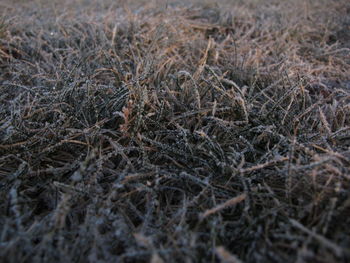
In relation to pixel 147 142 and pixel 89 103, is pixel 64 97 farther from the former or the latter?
pixel 147 142

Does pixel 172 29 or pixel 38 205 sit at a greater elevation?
pixel 172 29

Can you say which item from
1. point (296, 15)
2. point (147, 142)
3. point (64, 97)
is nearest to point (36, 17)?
Answer: point (64, 97)

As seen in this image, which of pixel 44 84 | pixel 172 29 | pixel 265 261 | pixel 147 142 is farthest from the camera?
pixel 172 29

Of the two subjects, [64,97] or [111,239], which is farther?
[64,97]

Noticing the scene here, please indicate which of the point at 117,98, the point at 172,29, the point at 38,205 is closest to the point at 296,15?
the point at 172,29

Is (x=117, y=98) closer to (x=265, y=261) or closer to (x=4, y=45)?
(x=265, y=261)

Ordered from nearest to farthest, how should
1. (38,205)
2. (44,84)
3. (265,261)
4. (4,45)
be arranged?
(265,261) → (38,205) → (44,84) → (4,45)
